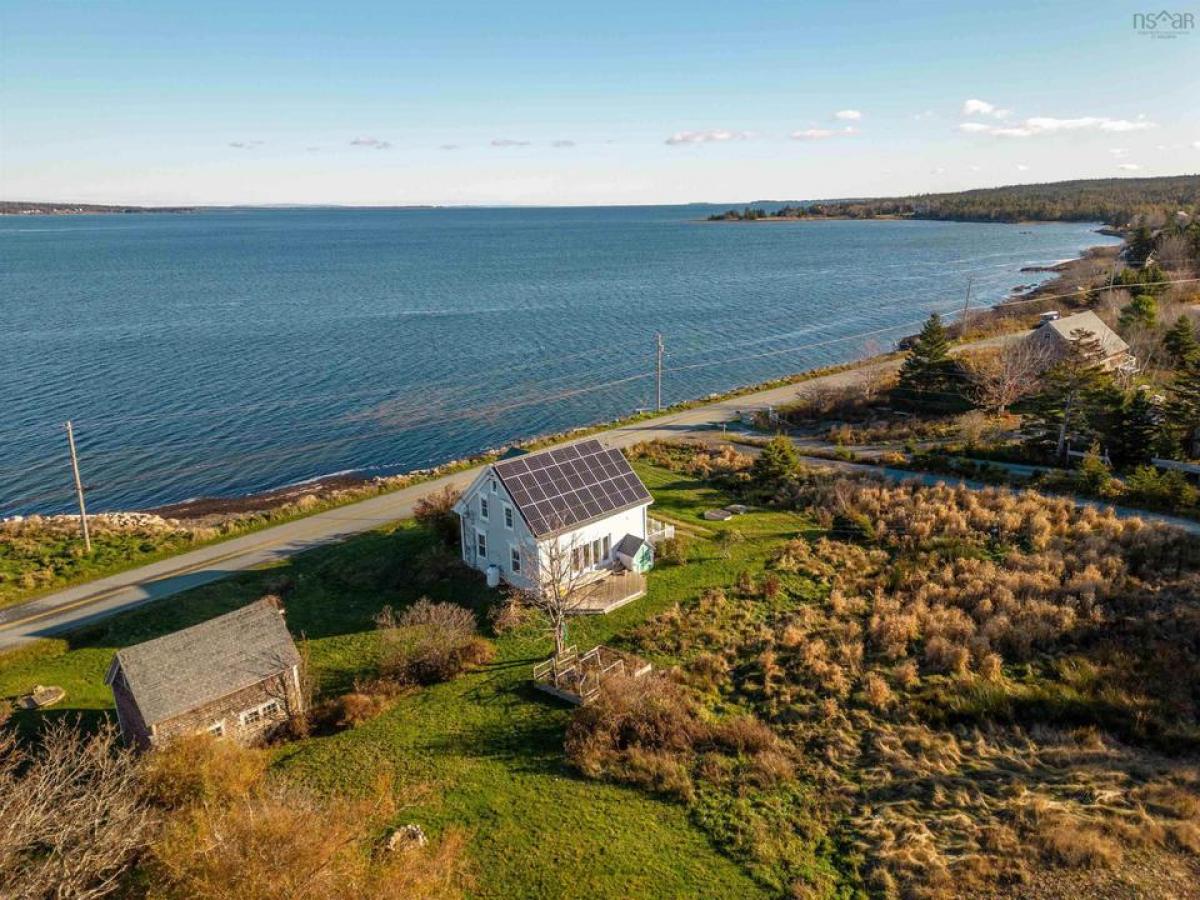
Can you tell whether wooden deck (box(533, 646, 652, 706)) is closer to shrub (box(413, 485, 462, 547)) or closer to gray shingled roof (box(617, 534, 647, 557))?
gray shingled roof (box(617, 534, 647, 557))

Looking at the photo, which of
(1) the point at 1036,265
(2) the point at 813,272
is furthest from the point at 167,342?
(1) the point at 1036,265

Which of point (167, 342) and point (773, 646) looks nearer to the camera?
point (773, 646)

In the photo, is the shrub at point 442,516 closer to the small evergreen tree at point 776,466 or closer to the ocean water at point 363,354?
the small evergreen tree at point 776,466

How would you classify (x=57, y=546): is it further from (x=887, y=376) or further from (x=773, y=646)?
(x=887, y=376)

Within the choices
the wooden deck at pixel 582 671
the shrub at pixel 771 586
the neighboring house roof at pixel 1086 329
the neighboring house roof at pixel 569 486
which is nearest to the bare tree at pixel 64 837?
the wooden deck at pixel 582 671

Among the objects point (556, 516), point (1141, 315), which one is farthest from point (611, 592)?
point (1141, 315)

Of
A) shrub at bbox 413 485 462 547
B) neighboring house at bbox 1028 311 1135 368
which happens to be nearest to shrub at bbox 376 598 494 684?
shrub at bbox 413 485 462 547

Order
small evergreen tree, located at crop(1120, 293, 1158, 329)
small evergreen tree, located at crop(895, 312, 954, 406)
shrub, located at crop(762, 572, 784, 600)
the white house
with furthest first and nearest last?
1. small evergreen tree, located at crop(1120, 293, 1158, 329)
2. small evergreen tree, located at crop(895, 312, 954, 406)
3. the white house
4. shrub, located at crop(762, 572, 784, 600)
